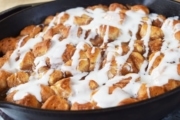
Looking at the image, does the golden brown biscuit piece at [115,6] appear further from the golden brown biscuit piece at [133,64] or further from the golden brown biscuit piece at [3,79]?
the golden brown biscuit piece at [3,79]

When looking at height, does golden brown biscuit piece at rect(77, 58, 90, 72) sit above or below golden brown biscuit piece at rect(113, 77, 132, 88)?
above

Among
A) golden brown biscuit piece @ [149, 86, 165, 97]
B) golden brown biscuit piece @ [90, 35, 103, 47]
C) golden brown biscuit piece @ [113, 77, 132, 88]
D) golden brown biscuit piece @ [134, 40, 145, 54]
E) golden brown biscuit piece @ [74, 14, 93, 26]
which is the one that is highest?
golden brown biscuit piece @ [74, 14, 93, 26]

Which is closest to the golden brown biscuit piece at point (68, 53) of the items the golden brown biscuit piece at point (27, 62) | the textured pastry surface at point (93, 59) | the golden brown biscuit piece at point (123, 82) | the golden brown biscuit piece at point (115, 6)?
the textured pastry surface at point (93, 59)

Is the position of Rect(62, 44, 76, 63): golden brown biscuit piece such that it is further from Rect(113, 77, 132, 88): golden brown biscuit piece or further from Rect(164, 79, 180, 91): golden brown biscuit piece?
Rect(164, 79, 180, 91): golden brown biscuit piece

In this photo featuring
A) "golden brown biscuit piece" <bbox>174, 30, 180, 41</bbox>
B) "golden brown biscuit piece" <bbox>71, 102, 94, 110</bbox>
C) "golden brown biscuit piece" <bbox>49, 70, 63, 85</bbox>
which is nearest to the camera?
"golden brown biscuit piece" <bbox>71, 102, 94, 110</bbox>

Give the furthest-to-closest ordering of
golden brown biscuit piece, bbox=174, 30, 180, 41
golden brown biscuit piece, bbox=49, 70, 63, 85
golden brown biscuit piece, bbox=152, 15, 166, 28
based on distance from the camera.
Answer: golden brown biscuit piece, bbox=152, 15, 166, 28 < golden brown biscuit piece, bbox=174, 30, 180, 41 < golden brown biscuit piece, bbox=49, 70, 63, 85

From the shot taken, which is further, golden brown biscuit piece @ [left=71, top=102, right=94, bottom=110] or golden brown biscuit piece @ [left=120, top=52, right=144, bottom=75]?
golden brown biscuit piece @ [left=120, top=52, right=144, bottom=75]

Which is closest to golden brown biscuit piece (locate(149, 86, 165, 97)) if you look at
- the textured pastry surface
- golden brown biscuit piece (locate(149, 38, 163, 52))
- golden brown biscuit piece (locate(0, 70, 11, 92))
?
the textured pastry surface

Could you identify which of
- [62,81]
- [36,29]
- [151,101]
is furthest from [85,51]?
[151,101]
